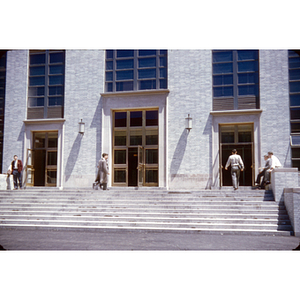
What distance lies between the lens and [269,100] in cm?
1741

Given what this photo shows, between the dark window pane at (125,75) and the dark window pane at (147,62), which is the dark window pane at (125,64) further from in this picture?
the dark window pane at (147,62)

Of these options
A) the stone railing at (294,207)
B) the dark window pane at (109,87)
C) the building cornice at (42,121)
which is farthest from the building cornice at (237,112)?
the building cornice at (42,121)

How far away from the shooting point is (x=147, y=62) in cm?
1900

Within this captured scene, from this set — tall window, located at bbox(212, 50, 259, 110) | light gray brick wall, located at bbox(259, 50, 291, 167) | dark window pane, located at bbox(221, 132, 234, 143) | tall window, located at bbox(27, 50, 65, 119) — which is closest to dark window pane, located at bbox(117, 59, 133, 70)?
tall window, located at bbox(27, 50, 65, 119)

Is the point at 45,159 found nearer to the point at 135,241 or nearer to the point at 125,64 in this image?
the point at 125,64

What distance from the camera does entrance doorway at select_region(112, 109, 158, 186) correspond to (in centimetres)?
1872

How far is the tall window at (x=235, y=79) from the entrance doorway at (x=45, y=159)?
9.25 m

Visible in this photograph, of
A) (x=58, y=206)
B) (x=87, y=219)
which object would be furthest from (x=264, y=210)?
(x=58, y=206)

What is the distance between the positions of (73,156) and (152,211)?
8.09 meters

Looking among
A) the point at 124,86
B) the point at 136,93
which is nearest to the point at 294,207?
the point at 136,93

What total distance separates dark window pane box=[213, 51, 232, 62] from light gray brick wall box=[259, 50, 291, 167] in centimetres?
154

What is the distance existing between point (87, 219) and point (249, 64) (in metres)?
11.6

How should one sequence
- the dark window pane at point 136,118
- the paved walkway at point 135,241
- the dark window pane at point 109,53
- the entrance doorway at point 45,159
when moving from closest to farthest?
1. the paved walkway at point 135,241
2. the dark window pane at point 136,118
3. the dark window pane at point 109,53
4. the entrance doorway at point 45,159

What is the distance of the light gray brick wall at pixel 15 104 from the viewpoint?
1964 cm
